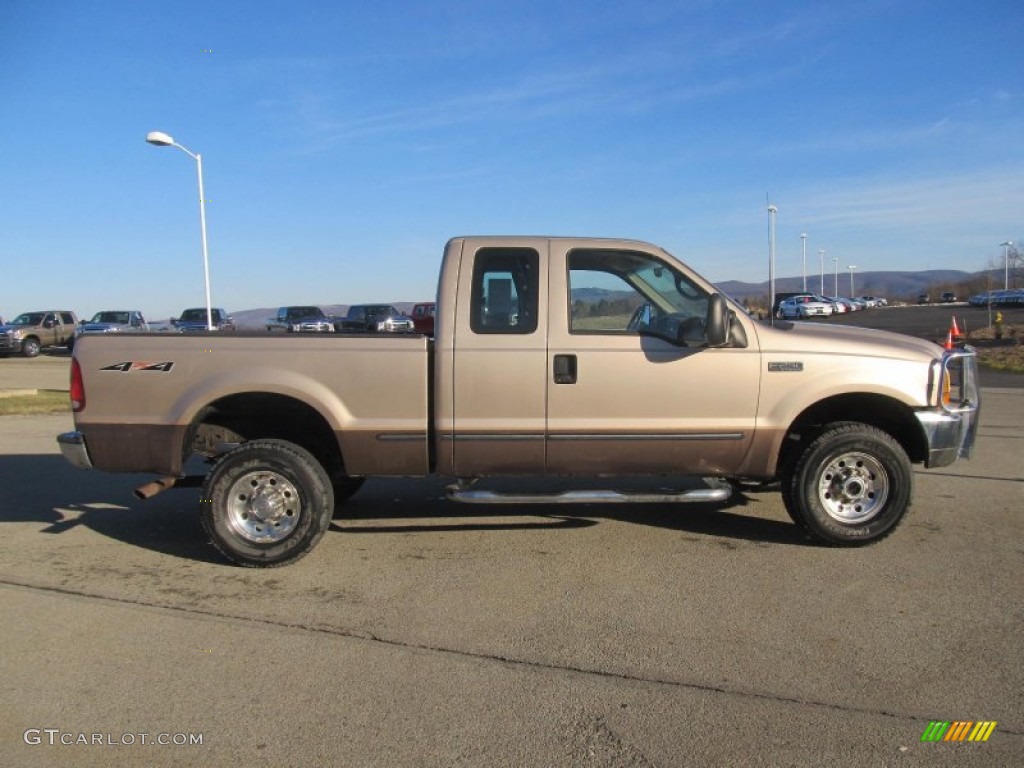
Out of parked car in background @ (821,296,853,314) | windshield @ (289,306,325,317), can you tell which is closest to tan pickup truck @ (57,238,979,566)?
windshield @ (289,306,325,317)

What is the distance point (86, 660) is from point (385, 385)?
2279 millimetres

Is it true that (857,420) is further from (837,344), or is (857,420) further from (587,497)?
(587,497)

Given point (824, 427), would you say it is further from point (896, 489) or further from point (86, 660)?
point (86, 660)

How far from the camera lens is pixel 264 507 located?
524cm

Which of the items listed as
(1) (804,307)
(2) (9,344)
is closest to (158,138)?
(2) (9,344)

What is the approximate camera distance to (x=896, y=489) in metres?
5.23

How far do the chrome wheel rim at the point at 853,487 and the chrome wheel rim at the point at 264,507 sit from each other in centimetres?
360

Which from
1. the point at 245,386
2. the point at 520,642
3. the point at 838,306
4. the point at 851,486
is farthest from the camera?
the point at 838,306

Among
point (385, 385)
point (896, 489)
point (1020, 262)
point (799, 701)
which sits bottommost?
point (799, 701)

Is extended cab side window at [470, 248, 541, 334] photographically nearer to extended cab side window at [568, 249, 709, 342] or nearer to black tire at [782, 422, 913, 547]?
extended cab side window at [568, 249, 709, 342]

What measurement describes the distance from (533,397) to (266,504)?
1935mm

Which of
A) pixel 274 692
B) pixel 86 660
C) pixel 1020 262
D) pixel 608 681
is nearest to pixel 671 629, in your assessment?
pixel 608 681

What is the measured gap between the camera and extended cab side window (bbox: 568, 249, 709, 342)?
17.4 ft

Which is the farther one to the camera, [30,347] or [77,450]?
[30,347]
